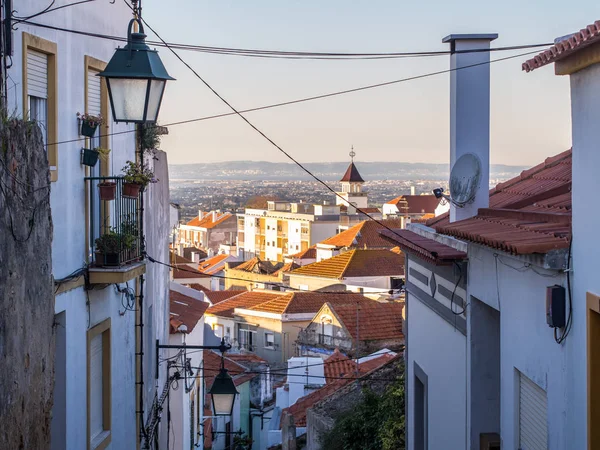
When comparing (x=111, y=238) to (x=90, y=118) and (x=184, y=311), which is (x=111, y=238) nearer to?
(x=90, y=118)

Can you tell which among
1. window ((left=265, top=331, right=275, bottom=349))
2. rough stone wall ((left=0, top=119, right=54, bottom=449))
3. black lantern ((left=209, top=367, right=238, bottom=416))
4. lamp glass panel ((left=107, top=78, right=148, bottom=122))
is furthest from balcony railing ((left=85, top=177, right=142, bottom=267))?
window ((left=265, top=331, right=275, bottom=349))

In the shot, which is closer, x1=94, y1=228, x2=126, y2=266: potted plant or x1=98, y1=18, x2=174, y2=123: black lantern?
x1=98, y1=18, x2=174, y2=123: black lantern

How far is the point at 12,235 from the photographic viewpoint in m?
4.91

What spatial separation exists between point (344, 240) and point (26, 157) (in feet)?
268

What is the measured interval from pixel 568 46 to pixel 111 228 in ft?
21.7

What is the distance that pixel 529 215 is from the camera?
7883 millimetres

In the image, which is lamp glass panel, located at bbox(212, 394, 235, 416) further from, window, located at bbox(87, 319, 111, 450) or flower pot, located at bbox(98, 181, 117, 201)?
flower pot, located at bbox(98, 181, 117, 201)

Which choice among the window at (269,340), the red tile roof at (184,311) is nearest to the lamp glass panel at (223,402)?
the red tile roof at (184,311)

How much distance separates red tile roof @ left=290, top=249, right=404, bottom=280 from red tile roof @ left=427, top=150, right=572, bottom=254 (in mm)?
53665

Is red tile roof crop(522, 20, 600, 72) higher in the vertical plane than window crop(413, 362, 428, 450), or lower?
higher

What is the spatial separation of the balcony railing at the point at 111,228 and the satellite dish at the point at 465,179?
12.6 ft

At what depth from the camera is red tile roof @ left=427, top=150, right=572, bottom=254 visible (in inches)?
258

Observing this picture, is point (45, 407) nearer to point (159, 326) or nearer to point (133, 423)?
point (133, 423)

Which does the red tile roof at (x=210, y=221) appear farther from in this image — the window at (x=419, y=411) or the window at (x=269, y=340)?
the window at (x=419, y=411)
